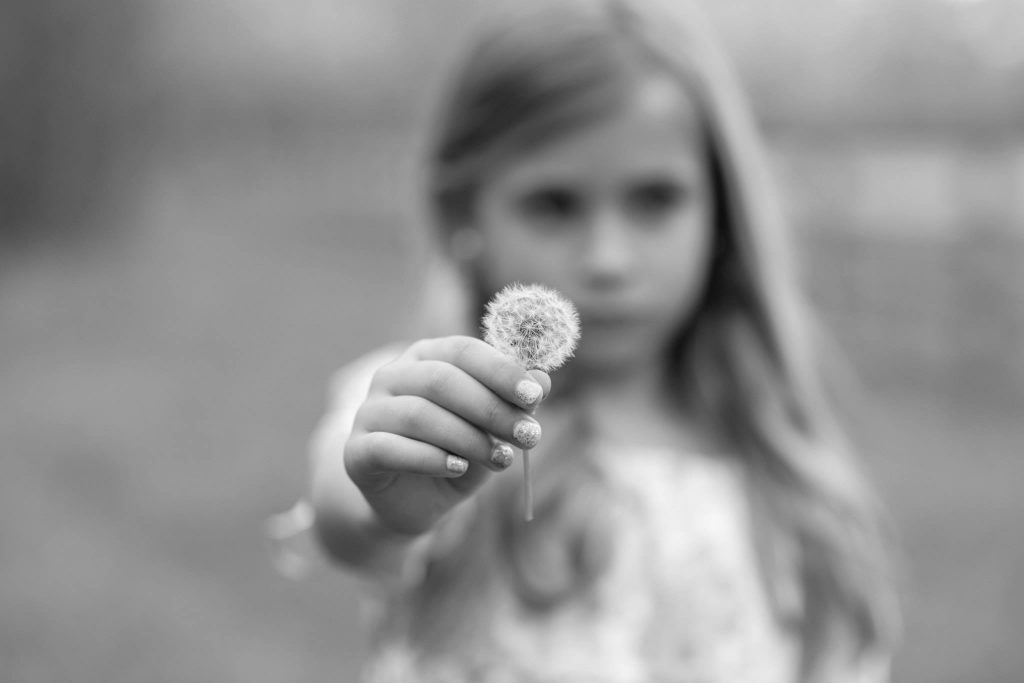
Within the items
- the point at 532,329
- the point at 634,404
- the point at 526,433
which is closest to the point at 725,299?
the point at 634,404

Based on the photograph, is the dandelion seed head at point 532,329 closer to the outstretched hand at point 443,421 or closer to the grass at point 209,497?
the outstretched hand at point 443,421

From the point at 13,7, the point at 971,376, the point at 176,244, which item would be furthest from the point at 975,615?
the point at 176,244

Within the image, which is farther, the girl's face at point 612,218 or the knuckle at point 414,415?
the girl's face at point 612,218

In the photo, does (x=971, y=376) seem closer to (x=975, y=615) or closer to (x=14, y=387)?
(x=975, y=615)

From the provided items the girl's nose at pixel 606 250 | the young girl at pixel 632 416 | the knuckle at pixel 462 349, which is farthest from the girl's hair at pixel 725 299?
the knuckle at pixel 462 349

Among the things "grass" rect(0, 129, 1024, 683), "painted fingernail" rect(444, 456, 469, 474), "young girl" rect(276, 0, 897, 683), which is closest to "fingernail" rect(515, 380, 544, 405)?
"painted fingernail" rect(444, 456, 469, 474)

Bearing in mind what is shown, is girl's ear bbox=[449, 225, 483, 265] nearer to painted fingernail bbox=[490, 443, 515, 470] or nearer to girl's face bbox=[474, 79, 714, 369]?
girl's face bbox=[474, 79, 714, 369]

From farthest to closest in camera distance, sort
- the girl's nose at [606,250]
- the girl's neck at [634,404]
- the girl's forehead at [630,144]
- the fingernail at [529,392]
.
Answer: the girl's neck at [634,404] < the girl's forehead at [630,144] < the girl's nose at [606,250] < the fingernail at [529,392]
